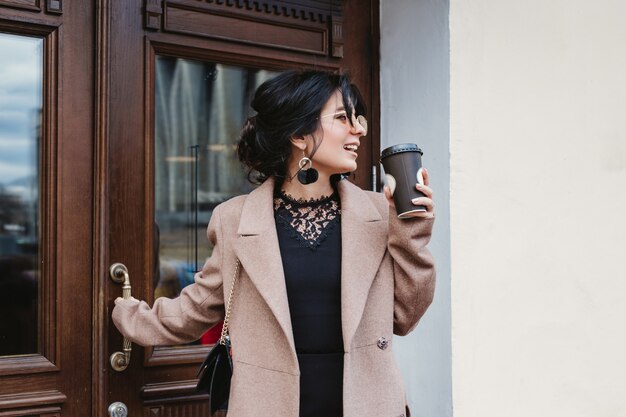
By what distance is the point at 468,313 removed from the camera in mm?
2662

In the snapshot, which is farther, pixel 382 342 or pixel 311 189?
pixel 311 189

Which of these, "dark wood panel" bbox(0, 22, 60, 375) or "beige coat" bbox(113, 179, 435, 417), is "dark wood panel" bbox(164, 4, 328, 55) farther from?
"beige coat" bbox(113, 179, 435, 417)

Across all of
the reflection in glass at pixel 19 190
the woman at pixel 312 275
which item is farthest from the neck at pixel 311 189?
the reflection in glass at pixel 19 190

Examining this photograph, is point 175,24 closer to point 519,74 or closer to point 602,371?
point 519,74

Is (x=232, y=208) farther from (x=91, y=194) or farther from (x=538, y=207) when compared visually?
(x=538, y=207)

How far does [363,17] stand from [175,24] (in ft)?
2.82

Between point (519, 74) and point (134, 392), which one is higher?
point (519, 74)

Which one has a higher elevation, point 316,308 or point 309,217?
point 309,217

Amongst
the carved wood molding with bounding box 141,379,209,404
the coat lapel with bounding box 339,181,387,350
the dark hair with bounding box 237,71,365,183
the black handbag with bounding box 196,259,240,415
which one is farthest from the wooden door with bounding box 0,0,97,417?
the coat lapel with bounding box 339,181,387,350

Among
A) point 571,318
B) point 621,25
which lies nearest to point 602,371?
point 571,318

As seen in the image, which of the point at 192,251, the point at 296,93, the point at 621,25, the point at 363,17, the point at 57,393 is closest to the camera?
the point at 296,93

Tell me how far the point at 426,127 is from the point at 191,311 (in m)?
1.24

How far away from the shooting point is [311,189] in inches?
80.9

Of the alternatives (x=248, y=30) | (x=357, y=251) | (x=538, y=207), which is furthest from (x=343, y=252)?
(x=538, y=207)
